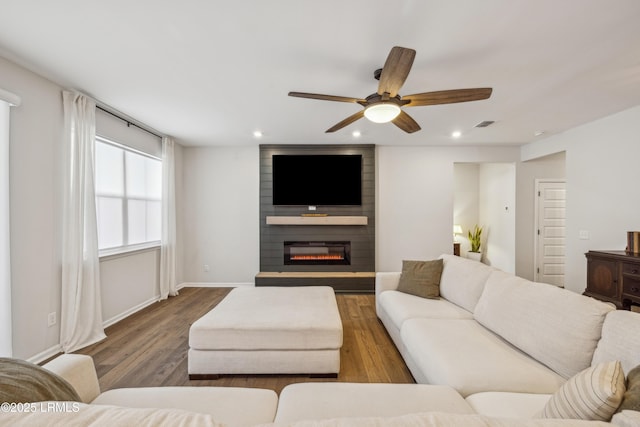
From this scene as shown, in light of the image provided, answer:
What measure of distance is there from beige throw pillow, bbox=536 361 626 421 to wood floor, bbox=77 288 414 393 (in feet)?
4.44

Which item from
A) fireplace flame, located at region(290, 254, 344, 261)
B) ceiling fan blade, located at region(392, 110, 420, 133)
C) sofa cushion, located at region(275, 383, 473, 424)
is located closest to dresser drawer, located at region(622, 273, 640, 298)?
ceiling fan blade, located at region(392, 110, 420, 133)

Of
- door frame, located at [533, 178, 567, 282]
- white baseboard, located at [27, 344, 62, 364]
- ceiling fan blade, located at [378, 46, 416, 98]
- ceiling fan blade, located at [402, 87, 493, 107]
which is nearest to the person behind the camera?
ceiling fan blade, located at [378, 46, 416, 98]

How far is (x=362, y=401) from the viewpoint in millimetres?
1267

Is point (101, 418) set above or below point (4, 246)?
below

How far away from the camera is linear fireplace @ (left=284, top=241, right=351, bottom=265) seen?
16.3 feet

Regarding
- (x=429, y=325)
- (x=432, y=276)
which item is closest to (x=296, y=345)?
(x=429, y=325)

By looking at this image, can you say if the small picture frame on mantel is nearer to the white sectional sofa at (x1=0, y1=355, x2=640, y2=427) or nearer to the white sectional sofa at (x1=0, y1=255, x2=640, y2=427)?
the white sectional sofa at (x1=0, y1=255, x2=640, y2=427)

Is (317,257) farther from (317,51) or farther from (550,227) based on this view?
(550,227)

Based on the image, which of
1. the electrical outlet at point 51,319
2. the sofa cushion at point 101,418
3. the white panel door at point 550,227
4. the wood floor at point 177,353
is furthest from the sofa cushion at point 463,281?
the electrical outlet at point 51,319

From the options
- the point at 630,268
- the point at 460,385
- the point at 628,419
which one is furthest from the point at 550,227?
the point at 628,419

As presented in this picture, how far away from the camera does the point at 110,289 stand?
3371 millimetres

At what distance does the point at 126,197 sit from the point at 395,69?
150 inches

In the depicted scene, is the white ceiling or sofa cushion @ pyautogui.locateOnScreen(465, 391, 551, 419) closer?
sofa cushion @ pyautogui.locateOnScreen(465, 391, 551, 419)

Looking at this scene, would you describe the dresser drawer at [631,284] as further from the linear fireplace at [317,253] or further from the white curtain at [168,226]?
the white curtain at [168,226]
